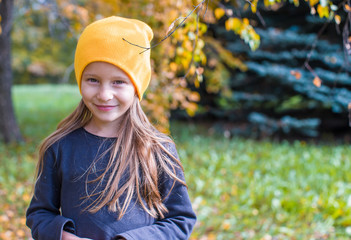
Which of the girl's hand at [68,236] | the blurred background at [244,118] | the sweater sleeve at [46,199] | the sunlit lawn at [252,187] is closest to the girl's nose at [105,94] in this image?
the sweater sleeve at [46,199]

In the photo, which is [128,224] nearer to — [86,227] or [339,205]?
[86,227]

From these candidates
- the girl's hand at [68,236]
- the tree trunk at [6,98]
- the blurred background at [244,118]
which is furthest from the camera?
the tree trunk at [6,98]

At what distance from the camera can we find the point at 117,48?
1.46m

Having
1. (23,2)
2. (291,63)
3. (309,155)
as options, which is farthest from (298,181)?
(23,2)

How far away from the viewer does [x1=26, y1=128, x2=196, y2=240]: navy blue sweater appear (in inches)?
56.9

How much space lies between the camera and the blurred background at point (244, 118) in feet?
13.3

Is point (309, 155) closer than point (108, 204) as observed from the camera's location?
No

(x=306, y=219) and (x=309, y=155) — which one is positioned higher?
(x=309, y=155)

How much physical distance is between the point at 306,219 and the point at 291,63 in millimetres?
3442

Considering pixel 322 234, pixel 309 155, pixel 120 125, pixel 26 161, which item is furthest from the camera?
pixel 309 155

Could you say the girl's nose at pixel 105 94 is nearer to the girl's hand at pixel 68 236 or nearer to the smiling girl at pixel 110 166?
the smiling girl at pixel 110 166

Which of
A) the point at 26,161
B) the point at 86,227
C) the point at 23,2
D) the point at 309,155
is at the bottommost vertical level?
the point at 26,161

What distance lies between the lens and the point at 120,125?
5.26ft

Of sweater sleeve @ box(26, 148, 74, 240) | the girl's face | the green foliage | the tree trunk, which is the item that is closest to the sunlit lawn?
the tree trunk
